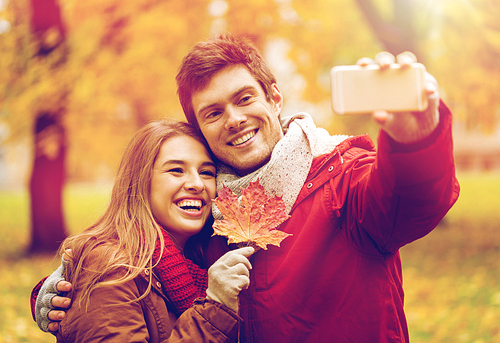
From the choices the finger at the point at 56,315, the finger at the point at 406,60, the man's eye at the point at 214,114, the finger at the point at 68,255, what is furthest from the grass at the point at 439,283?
the finger at the point at 406,60

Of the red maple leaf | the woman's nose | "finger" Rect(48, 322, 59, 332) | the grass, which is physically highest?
the woman's nose

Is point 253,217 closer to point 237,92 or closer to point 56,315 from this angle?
point 237,92

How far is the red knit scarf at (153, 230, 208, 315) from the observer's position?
201 centimetres

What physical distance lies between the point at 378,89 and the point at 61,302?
1.70m

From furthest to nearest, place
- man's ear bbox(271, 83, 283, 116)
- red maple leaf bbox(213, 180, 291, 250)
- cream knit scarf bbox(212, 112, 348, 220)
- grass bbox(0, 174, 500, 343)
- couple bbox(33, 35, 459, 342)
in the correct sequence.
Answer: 1. grass bbox(0, 174, 500, 343)
2. man's ear bbox(271, 83, 283, 116)
3. cream knit scarf bbox(212, 112, 348, 220)
4. red maple leaf bbox(213, 180, 291, 250)
5. couple bbox(33, 35, 459, 342)

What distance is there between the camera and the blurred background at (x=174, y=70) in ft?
20.1

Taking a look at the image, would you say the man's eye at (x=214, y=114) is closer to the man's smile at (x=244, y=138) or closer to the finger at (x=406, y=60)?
the man's smile at (x=244, y=138)

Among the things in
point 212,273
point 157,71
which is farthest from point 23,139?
point 212,273

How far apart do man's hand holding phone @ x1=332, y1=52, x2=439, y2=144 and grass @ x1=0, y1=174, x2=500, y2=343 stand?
6.02ft

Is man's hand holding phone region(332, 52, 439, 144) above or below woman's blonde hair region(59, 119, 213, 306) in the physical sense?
above

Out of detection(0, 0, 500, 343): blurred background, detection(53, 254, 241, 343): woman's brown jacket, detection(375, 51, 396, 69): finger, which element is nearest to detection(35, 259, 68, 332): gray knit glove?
detection(53, 254, 241, 343): woman's brown jacket

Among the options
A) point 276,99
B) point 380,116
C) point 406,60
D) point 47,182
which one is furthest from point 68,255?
point 47,182

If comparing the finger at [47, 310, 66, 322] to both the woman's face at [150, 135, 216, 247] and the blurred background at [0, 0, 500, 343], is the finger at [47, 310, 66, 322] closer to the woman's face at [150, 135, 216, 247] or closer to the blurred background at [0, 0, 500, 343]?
the woman's face at [150, 135, 216, 247]

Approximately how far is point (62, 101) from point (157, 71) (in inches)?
82.9
